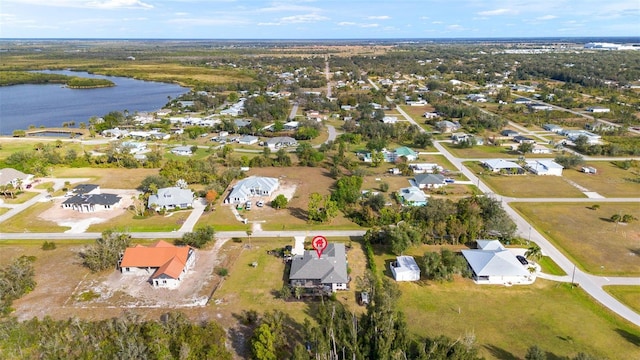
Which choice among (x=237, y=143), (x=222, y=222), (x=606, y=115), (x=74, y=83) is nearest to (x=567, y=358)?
(x=222, y=222)

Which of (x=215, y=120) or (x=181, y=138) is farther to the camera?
(x=215, y=120)

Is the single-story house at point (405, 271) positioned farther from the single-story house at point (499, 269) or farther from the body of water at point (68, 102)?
the body of water at point (68, 102)

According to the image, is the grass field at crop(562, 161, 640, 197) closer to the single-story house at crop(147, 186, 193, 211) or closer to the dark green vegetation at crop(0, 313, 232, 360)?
the dark green vegetation at crop(0, 313, 232, 360)

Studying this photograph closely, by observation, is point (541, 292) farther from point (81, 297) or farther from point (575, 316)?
point (81, 297)

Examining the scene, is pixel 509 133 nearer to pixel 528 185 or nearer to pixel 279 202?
pixel 528 185

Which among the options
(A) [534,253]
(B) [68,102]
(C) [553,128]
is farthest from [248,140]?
(B) [68,102]

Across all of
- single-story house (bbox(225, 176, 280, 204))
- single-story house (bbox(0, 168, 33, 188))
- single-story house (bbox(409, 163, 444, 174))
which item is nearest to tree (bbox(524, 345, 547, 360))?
single-story house (bbox(225, 176, 280, 204))
